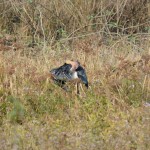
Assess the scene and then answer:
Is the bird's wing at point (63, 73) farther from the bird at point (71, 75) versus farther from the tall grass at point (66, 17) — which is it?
the tall grass at point (66, 17)

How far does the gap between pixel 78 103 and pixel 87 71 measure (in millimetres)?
1029

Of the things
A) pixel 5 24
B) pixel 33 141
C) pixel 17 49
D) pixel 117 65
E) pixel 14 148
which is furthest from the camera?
pixel 5 24

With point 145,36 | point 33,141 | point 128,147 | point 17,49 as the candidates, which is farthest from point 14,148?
point 145,36

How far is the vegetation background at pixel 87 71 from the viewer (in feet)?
14.1

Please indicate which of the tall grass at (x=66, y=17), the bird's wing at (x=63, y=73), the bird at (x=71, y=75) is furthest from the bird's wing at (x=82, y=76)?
the tall grass at (x=66, y=17)

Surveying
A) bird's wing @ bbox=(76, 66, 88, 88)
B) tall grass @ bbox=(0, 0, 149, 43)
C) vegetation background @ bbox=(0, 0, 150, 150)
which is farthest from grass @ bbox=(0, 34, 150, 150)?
tall grass @ bbox=(0, 0, 149, 43)

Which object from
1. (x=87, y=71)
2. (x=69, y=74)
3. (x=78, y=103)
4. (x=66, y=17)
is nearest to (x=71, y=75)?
(x=69, y=74)

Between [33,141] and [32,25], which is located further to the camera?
[32,25]

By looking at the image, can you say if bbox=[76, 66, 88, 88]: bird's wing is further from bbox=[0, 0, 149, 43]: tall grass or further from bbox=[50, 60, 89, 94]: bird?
bbox=[0, 0, 149, 43]: tall grass

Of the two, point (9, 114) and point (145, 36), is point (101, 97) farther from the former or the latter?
point (145, 36)

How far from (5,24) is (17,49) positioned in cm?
145

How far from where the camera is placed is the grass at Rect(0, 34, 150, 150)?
415 cm

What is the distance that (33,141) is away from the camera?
164 inches

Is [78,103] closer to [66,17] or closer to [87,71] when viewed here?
[87,71]
